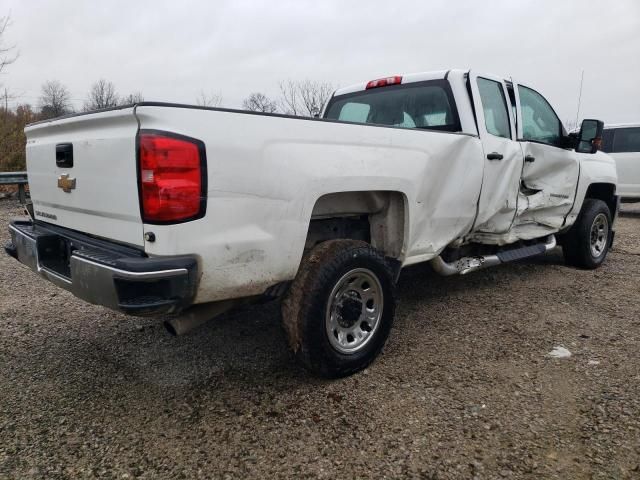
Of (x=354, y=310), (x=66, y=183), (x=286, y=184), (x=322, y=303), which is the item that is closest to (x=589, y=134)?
(x=354, y=310)

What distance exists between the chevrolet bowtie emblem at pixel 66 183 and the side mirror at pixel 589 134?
4481 mm

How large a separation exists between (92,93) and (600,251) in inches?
2145

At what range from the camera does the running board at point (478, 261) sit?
3766 mm

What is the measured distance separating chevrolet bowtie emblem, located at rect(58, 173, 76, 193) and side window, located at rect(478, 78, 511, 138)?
2956mm

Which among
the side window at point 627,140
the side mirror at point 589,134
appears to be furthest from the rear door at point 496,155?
the side window at point 627,140

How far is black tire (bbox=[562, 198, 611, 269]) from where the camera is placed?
5359 mm

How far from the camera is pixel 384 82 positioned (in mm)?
4312

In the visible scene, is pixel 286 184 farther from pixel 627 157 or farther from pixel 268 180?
pixel 627 157

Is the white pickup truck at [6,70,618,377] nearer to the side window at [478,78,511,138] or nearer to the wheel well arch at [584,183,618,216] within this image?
the side window at [478,78,511,138]

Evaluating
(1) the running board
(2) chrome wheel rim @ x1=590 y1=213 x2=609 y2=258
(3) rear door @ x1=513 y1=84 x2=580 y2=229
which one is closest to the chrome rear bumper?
(1) the running board

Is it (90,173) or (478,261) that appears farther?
(478,261)

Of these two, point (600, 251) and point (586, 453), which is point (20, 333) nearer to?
point (586, 453)

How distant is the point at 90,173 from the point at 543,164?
3.79 metres

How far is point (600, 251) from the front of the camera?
573cm
